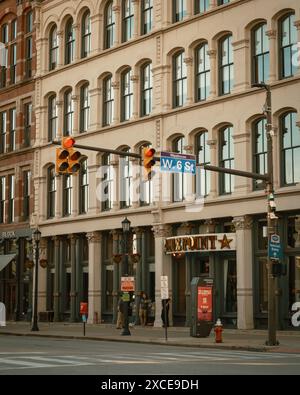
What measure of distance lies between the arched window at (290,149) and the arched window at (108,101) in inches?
503

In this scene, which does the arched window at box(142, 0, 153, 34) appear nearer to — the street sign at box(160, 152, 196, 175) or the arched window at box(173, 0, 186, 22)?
the arched window at box(173, 0, 186, 22)

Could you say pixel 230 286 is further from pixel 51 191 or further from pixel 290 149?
pixel 51 191

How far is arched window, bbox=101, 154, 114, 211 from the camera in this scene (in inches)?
1817

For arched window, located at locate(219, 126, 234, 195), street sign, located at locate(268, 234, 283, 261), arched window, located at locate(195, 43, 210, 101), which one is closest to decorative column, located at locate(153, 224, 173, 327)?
arched window, located at locate(219, 126, 234, 195)

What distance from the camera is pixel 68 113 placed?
50.5 meters

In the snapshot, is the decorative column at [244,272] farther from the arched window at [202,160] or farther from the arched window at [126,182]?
the arched window at [126,182]

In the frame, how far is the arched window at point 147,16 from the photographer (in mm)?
44719

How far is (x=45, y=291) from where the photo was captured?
51.4m

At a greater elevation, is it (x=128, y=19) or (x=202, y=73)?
(x=128, y=19)

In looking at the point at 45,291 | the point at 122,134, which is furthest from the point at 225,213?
the point at 45,291

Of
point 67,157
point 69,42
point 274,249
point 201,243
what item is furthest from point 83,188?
point 67,157

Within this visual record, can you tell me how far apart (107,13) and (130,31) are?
265cm

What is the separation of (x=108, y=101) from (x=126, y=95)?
5.22ft

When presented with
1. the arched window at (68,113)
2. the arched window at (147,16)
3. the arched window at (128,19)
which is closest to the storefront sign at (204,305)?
the arched window at (147,16)
